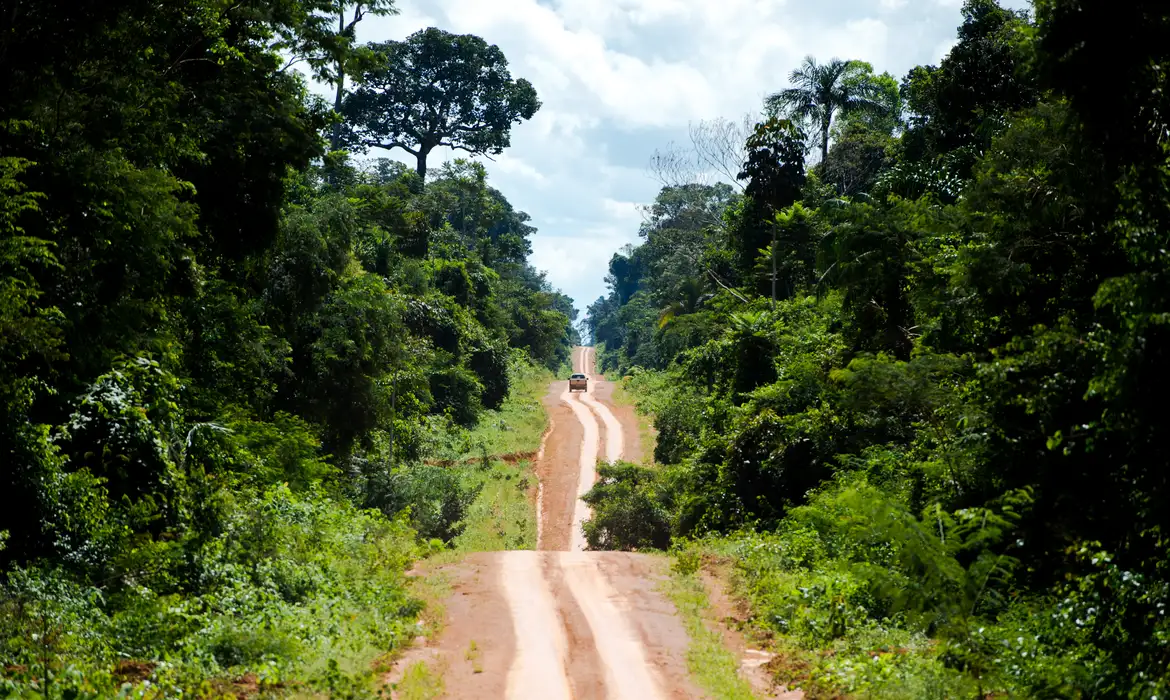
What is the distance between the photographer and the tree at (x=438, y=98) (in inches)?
2534

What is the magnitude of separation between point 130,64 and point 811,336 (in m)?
17.6

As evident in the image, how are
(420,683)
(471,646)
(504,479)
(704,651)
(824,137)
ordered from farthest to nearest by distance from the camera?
1. (824,137)
2. (504,479)
3. (471,646)
4. (704,651)
5. (420,683)

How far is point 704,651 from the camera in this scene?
41.8 feet

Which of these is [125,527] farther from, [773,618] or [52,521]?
[773,618]

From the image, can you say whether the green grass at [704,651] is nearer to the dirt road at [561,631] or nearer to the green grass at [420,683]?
the dirt road at [561,631]

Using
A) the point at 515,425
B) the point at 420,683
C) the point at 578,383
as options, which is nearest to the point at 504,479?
the point at 515,425

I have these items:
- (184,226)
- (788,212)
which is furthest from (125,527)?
(788,212)

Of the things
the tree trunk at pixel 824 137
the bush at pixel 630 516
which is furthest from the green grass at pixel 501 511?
the tree trunk at pixel 824 137

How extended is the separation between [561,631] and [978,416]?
6643 millimetres

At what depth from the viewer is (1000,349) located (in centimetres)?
1405

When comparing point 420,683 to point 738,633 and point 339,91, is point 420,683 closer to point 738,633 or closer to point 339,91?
point 738,633

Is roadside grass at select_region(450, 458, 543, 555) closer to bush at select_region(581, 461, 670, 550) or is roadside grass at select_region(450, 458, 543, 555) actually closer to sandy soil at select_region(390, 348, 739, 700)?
bush at select_region(581, 461, 670, 550)

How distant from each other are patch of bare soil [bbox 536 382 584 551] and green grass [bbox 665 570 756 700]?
16.5 metres

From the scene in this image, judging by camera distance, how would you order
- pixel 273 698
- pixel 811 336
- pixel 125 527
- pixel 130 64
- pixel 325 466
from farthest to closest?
pixel 811 336
pixel 325 466
pixel 130 64
pixel 125 527
pixel 273 698
